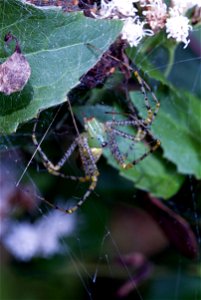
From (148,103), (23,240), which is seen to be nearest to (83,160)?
(148,103)

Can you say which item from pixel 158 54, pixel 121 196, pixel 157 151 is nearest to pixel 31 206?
pixel 121 196

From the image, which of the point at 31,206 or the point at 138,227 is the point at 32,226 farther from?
the point at 138,227

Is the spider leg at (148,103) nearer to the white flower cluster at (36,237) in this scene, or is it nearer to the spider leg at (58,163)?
the spider leg at (58,163)

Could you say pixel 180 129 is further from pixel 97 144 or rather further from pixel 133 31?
pixel 133 31

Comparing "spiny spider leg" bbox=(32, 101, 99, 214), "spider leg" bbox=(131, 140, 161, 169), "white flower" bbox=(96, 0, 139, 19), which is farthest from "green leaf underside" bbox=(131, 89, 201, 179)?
"white flower" bbox=(96, 0, 139, 19)

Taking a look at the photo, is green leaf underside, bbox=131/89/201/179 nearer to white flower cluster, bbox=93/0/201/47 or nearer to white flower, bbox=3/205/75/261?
white flower cluster, bbox=93/0/201/47

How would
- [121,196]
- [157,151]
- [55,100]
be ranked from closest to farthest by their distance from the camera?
[55,100]
[157,151]
[121,196]
